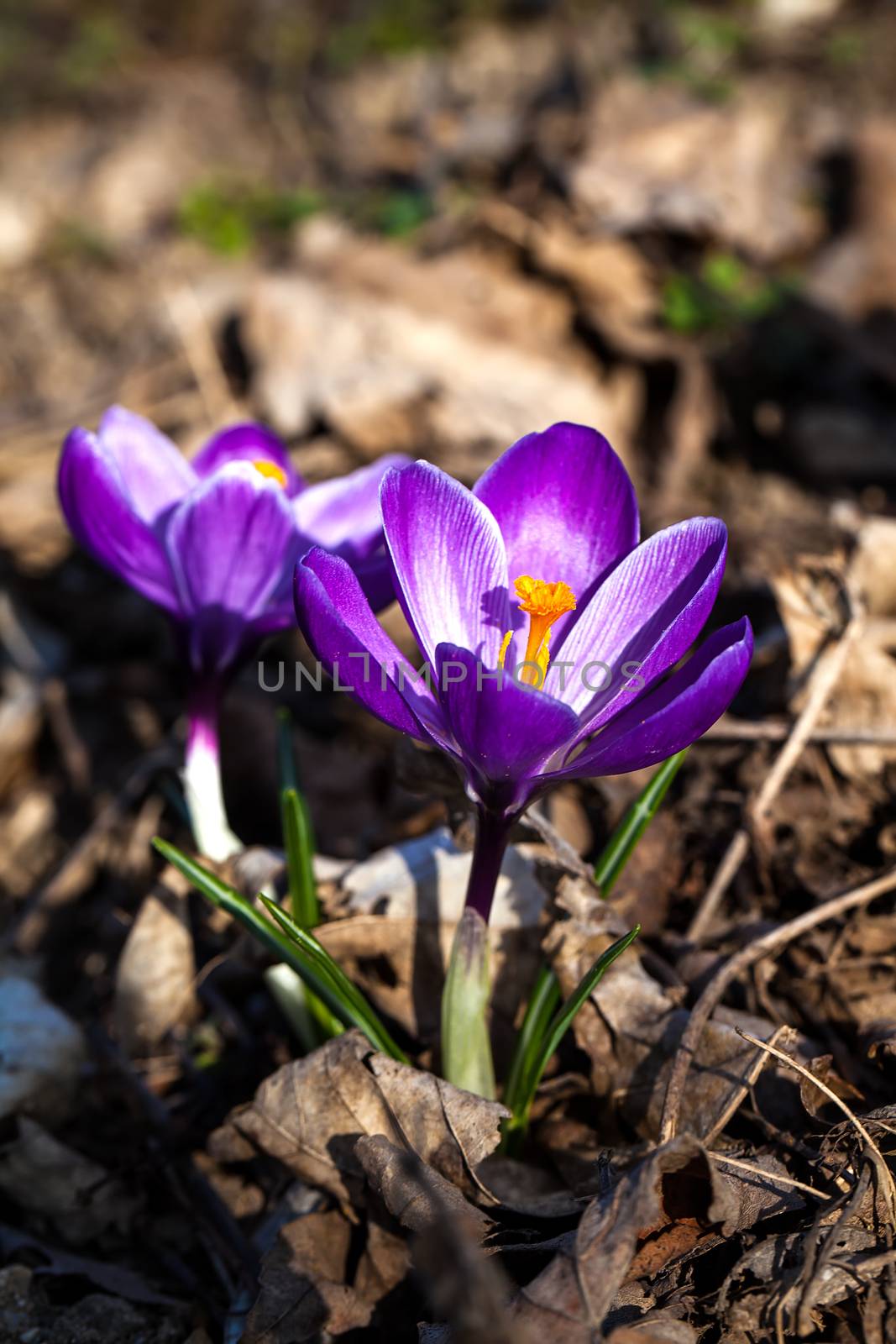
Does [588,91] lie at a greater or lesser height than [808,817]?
greater

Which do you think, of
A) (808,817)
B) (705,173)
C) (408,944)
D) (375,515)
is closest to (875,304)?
(705,173)

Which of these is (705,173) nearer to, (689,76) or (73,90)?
(689,76)

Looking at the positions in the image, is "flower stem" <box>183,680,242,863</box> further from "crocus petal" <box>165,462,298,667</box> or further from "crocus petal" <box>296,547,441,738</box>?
"crocus petal" <box>296,547,441,738</box>

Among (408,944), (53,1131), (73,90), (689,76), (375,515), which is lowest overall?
(53,1131)

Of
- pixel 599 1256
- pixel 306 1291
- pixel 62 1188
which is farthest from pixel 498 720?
pixel 62 1188

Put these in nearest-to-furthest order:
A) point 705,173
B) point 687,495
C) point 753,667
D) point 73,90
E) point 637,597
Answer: point 637,597 < point 753,667 < point 687,495 < point 705,173 < point 73,90

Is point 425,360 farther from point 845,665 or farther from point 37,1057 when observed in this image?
point 37,1057

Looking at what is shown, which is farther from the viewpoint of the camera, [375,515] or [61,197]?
[61,197]
